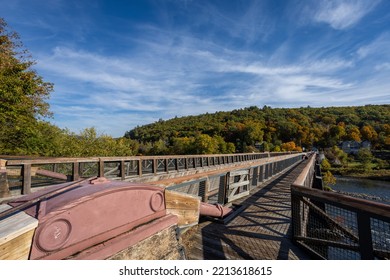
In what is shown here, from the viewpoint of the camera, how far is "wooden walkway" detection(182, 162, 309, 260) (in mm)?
3287

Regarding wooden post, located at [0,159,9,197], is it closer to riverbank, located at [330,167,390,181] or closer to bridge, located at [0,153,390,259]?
bridge, located at [0,153,390,259]

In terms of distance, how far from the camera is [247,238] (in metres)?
3.88

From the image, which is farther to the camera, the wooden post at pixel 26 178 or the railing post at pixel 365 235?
the wooden post at pixel 26 178

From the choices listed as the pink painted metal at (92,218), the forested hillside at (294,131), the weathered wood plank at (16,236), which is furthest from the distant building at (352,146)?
the weathered wood plank at (16,236)

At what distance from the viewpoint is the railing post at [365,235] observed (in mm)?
2107

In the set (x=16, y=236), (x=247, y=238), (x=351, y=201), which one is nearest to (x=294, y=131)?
(x=247, y=238)

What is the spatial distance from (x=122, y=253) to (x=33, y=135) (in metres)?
16.8

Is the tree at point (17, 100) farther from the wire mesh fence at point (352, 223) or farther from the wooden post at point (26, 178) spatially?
the wire mesh fence at point (352, 223)

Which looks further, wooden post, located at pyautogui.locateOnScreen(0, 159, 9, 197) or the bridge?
wooden post, located at pyautogui.locateOnScreen(0, 159, 9, 197)

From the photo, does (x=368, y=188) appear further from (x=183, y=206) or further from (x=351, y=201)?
(x=183, y=206)

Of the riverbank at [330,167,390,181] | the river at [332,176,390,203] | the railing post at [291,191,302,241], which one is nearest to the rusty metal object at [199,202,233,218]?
the railing post at [291,191,302,241]

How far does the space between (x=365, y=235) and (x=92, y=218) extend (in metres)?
2.59

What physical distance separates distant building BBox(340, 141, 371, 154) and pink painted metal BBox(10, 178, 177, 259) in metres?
118

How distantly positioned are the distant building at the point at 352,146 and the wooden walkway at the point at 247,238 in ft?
373
